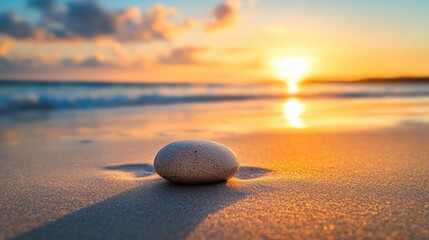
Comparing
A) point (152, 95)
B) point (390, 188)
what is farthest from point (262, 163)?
point (152, 95)

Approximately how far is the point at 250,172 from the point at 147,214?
4.31 ft

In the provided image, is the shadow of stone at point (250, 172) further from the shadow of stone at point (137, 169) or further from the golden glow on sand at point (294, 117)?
the golden glow on sand at point (294, 117)

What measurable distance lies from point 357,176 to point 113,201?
1887mm

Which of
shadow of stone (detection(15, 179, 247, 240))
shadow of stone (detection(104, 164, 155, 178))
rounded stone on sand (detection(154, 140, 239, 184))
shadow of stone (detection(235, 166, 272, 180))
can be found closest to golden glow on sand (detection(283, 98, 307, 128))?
shadow of stone (detection(235, 166, 272, 180))

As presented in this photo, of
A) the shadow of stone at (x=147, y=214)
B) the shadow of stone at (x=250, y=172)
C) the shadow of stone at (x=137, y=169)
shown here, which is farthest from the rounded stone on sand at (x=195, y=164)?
the shadow of stone at (x=137, y=169)

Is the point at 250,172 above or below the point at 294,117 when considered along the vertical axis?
below

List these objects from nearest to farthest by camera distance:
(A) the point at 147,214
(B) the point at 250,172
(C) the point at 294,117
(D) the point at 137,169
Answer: (A) the point at 147,214 → (B) the point at 250,172 → (D) the point at 137,169 → (C) the point at 294,117

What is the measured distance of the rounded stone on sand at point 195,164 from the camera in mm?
2756

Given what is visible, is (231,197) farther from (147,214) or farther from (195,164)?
(147,214)

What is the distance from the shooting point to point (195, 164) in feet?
9.05

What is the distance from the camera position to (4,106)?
37.2 ft

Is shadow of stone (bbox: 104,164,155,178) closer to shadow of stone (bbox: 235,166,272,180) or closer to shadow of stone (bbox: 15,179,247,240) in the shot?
shadow of stone (bbox: 15,179,247,240)

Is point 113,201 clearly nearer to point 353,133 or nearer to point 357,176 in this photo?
point 357,176

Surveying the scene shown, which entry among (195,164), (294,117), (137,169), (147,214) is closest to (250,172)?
(195,164)
